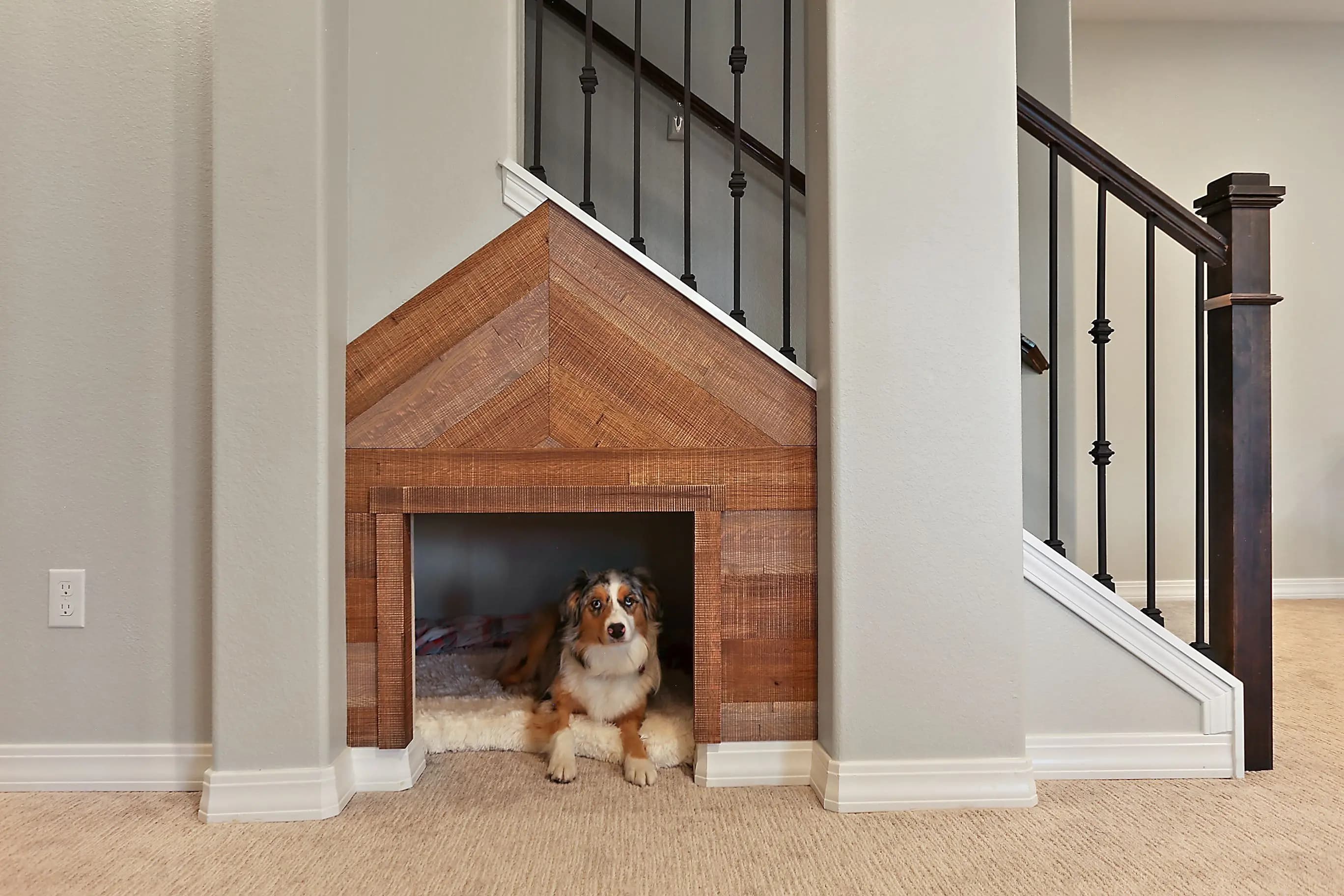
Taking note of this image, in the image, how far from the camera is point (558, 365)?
1855 millimetres

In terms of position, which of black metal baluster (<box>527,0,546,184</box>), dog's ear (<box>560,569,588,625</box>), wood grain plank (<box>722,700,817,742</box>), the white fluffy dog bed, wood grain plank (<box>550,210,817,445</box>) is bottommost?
the white fluffy dog bed

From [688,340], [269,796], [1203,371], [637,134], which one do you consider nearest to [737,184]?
[637,134]

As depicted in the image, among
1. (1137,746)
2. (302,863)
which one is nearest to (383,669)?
(302,863)

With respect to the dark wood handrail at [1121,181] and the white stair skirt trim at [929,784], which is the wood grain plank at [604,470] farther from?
the dark wood handrail at [1121,181]

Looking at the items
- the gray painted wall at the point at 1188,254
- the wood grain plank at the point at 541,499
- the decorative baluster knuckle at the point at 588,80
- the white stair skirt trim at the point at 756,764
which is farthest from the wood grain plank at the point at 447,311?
the gray painted wall at the point at 1188,254

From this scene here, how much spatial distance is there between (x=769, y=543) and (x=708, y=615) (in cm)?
20

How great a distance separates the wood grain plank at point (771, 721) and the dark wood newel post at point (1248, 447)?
961mm

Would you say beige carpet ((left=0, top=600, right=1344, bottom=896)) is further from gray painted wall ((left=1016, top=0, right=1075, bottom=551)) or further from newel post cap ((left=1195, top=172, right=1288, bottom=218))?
gray painted wall ((left=1016, top=0, right=1075, bottom=551))

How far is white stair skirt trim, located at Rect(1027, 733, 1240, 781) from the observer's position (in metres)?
1.90

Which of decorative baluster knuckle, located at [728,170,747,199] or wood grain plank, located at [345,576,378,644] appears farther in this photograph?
decorative baluster knuckle, located at [728,170,747,199]

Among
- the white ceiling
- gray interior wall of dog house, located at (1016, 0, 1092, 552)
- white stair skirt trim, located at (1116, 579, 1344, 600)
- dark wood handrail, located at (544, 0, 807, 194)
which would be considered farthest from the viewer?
white stair skirt trim, located at (1116, 579, 1344, 600)

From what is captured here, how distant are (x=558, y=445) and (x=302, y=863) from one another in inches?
35.0

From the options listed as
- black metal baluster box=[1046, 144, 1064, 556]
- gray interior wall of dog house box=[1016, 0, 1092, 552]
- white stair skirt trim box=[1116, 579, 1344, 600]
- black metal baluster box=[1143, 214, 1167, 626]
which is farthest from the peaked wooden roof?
white stair skirt trim box=[1116, 579, 1344, 600]

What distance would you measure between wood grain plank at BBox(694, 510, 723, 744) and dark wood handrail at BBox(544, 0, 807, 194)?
116 centimetres
